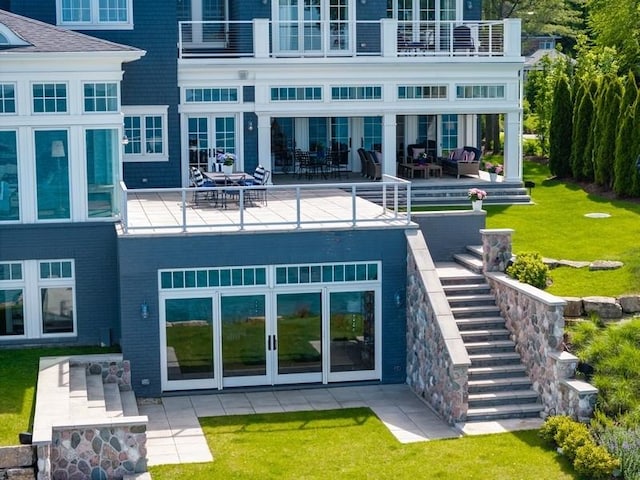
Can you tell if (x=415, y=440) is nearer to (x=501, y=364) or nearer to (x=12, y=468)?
(x=501, y=364)

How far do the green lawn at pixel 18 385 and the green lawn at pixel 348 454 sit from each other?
225cm

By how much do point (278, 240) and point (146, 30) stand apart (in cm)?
869

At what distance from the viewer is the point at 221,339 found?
2180cm

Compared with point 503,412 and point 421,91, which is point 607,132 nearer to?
point 421,91

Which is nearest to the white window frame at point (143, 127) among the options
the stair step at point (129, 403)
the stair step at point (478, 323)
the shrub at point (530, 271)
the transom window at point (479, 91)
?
the transom window at point (479, 91)

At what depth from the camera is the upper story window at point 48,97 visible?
73.3ft

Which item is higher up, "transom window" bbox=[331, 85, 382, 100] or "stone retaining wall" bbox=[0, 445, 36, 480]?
"transom window" bbox=[331, 85, 382, 100]

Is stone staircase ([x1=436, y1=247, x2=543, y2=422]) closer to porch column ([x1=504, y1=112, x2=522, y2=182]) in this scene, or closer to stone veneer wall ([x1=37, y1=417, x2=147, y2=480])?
stone veneer wall ([x1=37, y1=417, x2=147, y2=480])

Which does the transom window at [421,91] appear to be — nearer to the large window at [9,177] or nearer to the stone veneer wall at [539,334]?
the stone veneer wall at [539,334]

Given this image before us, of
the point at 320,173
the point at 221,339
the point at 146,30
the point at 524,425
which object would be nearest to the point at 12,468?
the point at 221,339

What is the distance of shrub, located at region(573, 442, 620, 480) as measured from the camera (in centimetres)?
1761

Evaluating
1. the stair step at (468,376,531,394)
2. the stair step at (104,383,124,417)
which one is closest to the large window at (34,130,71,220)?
the stair step at (104,383,124,417)

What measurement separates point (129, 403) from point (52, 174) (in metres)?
5.02

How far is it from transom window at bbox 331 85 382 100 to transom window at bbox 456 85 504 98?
6.87 ft
